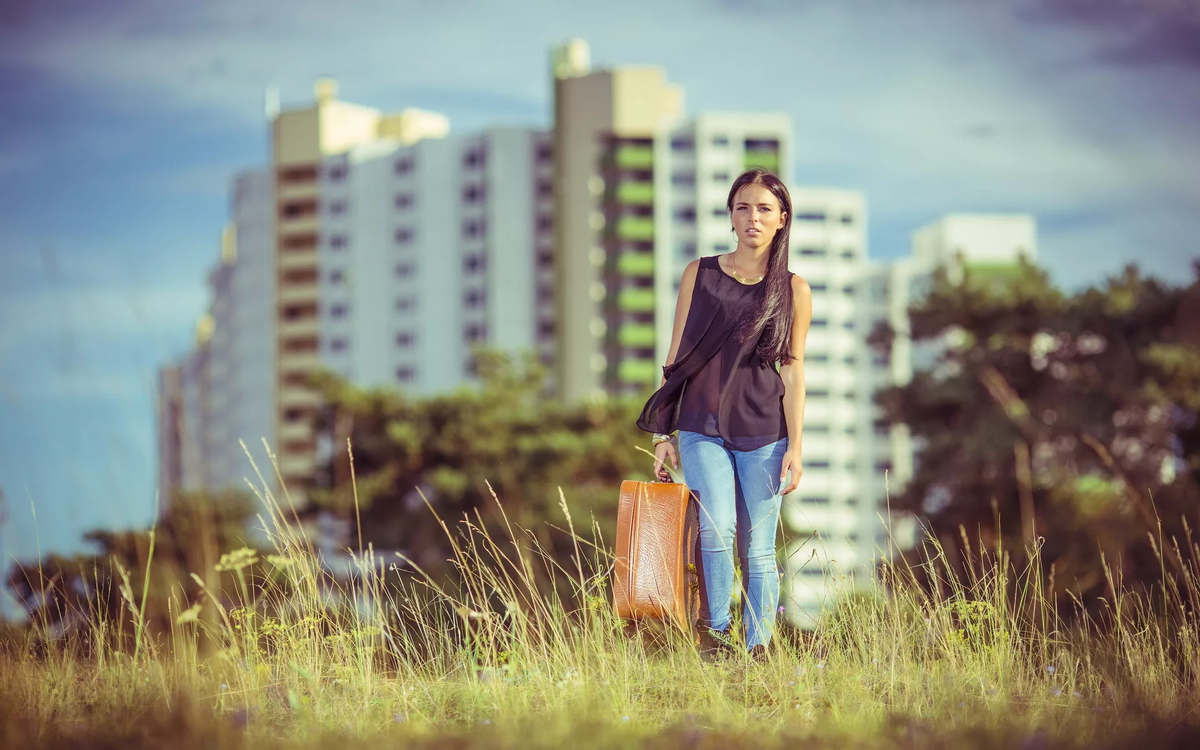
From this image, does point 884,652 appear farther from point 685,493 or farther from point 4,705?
point 4,705

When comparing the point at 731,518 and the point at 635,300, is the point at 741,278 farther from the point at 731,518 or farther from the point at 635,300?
the point at 635,300

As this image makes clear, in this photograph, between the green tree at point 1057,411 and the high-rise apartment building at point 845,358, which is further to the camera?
the high-rise apartment building at point 845,358

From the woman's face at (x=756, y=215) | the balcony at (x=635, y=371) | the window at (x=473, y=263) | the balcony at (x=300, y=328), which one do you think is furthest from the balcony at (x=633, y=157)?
the woman's face at (x=756, y=215)

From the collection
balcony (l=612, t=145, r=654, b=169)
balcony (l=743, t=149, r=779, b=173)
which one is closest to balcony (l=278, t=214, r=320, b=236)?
balcony (l=612, t=145, r=654, b=169)

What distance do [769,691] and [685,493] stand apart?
93cm

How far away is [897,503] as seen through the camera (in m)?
27.1

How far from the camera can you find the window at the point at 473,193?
278 ft

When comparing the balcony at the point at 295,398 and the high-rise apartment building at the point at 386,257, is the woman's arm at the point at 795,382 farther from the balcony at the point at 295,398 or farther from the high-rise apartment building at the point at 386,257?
the balcony at the point at 295,398

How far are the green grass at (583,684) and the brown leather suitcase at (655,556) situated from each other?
123mm

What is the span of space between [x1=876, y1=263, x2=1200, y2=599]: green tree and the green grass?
1736 cm

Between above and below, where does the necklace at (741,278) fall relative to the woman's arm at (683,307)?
above

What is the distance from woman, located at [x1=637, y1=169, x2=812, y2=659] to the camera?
474cm

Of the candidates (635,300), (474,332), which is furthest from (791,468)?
(474,332)

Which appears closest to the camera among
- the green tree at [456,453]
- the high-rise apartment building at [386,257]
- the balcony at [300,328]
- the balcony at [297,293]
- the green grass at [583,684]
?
the green grass at [583,684]
